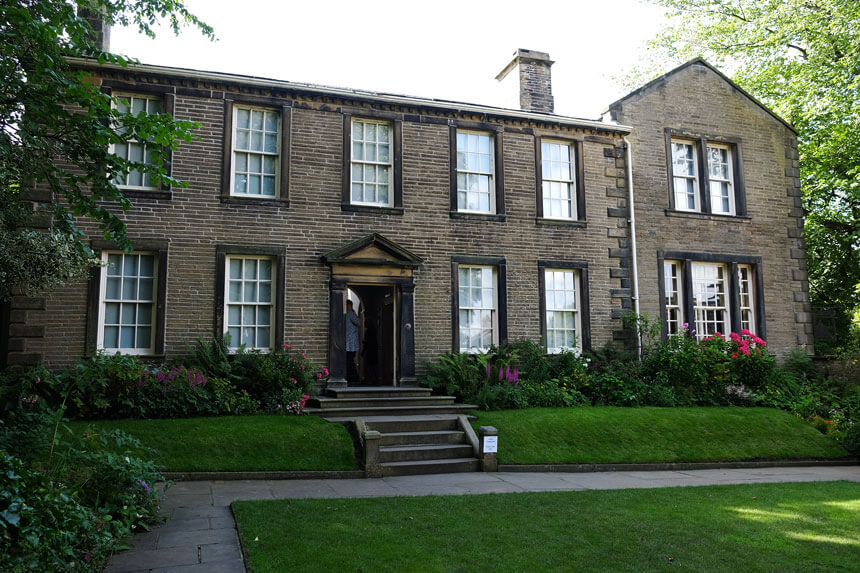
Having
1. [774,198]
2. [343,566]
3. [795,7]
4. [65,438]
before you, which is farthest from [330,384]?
[795,7]

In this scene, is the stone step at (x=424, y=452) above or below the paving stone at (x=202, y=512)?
above

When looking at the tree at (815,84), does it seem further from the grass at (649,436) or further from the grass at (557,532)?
the grass at (557,532)

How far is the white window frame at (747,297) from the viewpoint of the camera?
54.4 feet

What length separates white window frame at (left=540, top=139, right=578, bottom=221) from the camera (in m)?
15.3

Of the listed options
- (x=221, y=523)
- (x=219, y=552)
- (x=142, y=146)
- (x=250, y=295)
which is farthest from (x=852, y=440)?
(x=142, y=146)

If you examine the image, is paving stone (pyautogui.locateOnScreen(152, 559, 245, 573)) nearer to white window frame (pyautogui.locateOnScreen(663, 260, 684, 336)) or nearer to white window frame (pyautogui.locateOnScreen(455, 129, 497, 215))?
white window frame (pyautogui.locateOnScreen(455, 129, 497, 215))

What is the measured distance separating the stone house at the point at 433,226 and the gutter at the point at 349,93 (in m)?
0.05

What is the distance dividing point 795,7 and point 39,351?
23.1m

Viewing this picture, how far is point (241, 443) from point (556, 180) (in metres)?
9.74

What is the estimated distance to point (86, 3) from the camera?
10.3m

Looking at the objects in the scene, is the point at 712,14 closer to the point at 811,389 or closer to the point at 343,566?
the point at 811,389

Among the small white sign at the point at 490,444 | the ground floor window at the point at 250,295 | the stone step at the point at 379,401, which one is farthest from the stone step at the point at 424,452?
the ground floor window at the point at 250,295

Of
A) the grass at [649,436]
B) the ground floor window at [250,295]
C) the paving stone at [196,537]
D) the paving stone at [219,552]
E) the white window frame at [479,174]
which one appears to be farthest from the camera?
the white window frame at [479,174]

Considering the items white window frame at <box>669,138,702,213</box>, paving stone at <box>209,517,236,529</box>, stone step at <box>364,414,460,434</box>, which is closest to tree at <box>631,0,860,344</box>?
white window frame at <box>669,138,702,213</box>
